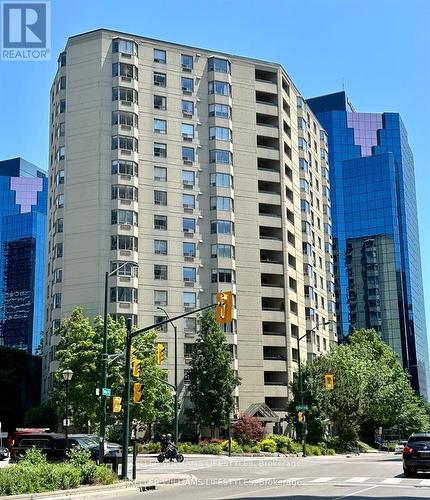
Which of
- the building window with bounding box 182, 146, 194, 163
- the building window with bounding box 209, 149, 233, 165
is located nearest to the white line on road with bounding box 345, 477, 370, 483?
the building window with bounding box 182, 146, 194, 163

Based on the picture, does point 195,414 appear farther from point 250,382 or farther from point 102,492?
point 102,492

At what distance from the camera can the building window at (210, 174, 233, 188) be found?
80.8 meters

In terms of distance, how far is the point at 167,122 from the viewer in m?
80.4

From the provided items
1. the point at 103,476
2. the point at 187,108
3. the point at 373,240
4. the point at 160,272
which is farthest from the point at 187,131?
the point at 373,240

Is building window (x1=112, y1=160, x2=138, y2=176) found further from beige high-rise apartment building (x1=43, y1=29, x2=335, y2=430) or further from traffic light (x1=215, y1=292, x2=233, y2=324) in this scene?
traffic light (x1=215, y1=292, x2=233, y2=324)

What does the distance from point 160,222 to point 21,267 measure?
103m

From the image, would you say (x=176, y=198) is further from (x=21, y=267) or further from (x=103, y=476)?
(x=21, y=267)

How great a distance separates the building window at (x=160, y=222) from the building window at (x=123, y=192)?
3268mm

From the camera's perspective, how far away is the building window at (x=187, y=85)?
8244 centimetres

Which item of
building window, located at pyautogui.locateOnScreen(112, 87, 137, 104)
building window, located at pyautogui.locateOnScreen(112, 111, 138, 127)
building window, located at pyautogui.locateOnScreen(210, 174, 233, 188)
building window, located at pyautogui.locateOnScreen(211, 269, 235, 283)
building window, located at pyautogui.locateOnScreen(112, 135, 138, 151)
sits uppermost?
building window, located at pyautogui.locateOnScreen(112, 87, 137, 104)

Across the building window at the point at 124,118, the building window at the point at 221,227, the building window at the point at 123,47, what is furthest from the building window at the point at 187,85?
the building window at the point at 221,227

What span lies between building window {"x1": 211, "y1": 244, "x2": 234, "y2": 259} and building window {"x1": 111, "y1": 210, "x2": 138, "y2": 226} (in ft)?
32.0

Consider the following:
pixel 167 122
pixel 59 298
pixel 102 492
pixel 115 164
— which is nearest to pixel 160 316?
pixel 59 298

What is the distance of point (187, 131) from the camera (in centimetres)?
8150
